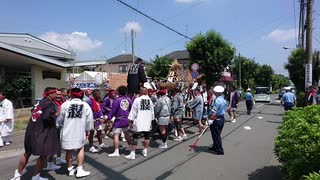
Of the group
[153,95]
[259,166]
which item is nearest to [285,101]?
[153,95]

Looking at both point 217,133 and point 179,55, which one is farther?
point 179,55

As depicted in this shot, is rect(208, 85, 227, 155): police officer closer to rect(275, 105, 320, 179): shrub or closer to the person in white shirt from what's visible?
the person in white shirt

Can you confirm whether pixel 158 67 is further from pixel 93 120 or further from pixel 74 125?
pixel 74 125

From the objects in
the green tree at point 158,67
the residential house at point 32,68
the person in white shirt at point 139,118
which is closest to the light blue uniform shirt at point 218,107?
the person in white shirt at point 139,118

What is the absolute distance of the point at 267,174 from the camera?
22.0ft

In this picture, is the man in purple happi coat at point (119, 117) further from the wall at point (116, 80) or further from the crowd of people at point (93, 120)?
the wall at point (116, 80)

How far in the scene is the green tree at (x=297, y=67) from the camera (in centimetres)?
3012

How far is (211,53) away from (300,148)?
2913 cm

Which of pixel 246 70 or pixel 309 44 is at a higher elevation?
pixel 246 70

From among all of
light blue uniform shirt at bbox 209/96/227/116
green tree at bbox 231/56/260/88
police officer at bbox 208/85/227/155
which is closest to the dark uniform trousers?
police officer at bbox 208/85/227/155

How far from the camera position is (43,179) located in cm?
621

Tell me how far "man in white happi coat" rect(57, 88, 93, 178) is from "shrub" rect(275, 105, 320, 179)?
155 inches

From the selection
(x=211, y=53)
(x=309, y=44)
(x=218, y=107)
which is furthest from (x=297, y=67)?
(x=218, y=107)

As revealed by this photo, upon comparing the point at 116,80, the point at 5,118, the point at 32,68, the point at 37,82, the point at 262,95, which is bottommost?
the point at 262,95
